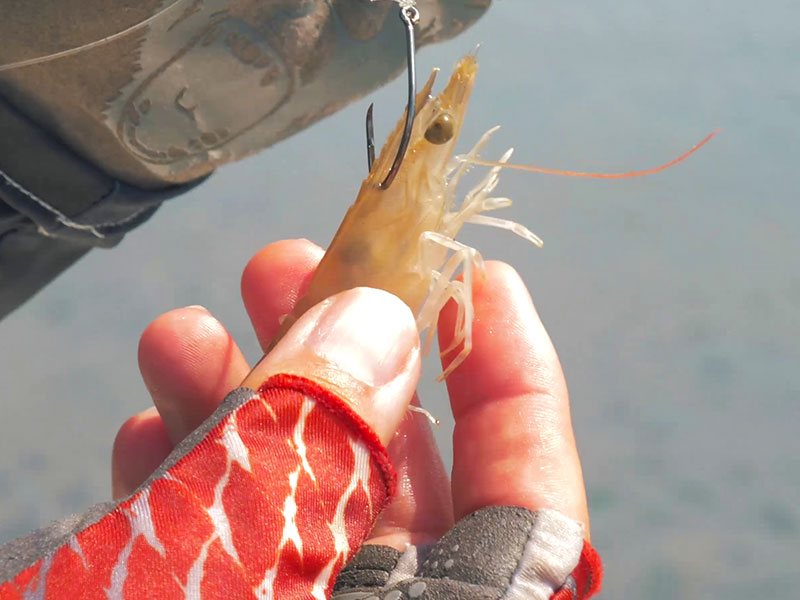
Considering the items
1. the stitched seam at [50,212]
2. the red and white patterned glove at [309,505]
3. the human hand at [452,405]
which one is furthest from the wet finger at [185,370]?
the red and white patterned glove at [309,505]

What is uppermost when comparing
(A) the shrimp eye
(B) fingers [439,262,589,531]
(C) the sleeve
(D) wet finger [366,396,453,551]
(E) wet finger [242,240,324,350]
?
(A) the shrimp eye

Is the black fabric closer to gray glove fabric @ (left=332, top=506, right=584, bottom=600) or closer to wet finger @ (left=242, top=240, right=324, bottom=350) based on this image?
wet finger @ (left=242, top=240, right=324, bottom=350)

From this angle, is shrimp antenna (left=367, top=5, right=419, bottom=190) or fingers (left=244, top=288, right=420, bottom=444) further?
shrimp antenna (left=367, top=5, right=419, bottom=190)

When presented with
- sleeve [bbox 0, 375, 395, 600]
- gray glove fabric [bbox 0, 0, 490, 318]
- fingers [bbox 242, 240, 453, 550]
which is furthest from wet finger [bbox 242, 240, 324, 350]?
sleeve [bbox 0, 375, 395, 600]

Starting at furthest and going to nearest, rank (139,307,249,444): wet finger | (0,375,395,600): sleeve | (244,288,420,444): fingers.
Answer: (139,307,249,444): wet finger < (244,288,420,444): fingers < (0,375,395,600): sleeve

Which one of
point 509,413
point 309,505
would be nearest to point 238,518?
point 309,505

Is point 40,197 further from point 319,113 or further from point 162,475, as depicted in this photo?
point 162,475

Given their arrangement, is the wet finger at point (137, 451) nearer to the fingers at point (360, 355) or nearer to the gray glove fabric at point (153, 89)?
the gray glove fabric at point (153, 89)

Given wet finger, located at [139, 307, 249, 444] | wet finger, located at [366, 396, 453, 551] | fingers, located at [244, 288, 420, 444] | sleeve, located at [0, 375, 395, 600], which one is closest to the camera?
sleeve, located at [0, 375, 395, 600]
